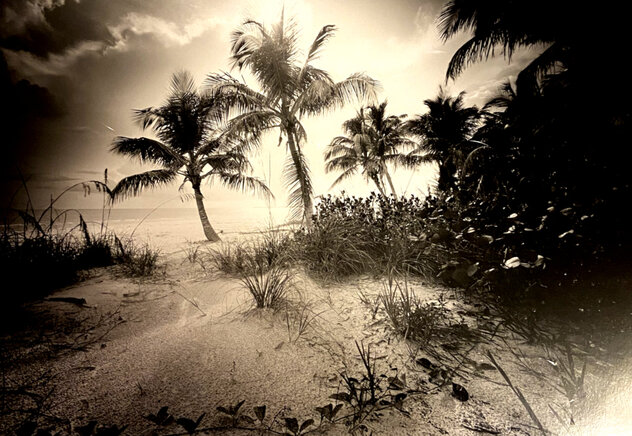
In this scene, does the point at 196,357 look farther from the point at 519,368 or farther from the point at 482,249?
the point at 482,249

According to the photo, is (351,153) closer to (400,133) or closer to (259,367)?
(400,133)

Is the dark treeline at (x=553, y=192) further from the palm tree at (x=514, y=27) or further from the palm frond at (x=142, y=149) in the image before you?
the palm frond at (x=142, y=149)

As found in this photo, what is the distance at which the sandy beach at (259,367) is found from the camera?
1.06 metres

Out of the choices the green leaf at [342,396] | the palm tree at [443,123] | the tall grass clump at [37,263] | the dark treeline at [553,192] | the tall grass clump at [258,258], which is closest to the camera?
the green leaf at [342,396]

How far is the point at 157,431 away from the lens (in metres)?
0.94

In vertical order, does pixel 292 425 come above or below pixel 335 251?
below

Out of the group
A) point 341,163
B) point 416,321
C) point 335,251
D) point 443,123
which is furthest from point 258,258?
point 443,123

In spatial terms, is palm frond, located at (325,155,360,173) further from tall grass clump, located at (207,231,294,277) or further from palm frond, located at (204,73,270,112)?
tall grass clump, located at (207,231,294,277)

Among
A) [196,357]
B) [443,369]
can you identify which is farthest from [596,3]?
[196,357]

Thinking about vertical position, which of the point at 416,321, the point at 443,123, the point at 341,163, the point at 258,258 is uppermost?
the point at 443,123

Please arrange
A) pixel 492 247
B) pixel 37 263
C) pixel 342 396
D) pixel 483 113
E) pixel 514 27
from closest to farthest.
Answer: pixel 342 396 < pixel 492 247 < pixel 37 263 < pixel 514 27 < pixel 483 113

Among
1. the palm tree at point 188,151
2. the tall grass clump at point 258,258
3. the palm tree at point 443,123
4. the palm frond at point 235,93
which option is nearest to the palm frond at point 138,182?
the palm tree at point 188,151

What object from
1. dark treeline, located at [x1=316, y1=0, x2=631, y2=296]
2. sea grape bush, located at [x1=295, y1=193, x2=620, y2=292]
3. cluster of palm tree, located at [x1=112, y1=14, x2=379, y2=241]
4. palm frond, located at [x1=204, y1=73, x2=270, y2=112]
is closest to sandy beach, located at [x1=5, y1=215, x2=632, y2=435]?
sea grape bush, located at [x1=295, y1=193, x2=620, y2=292]

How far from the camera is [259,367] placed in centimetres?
134
